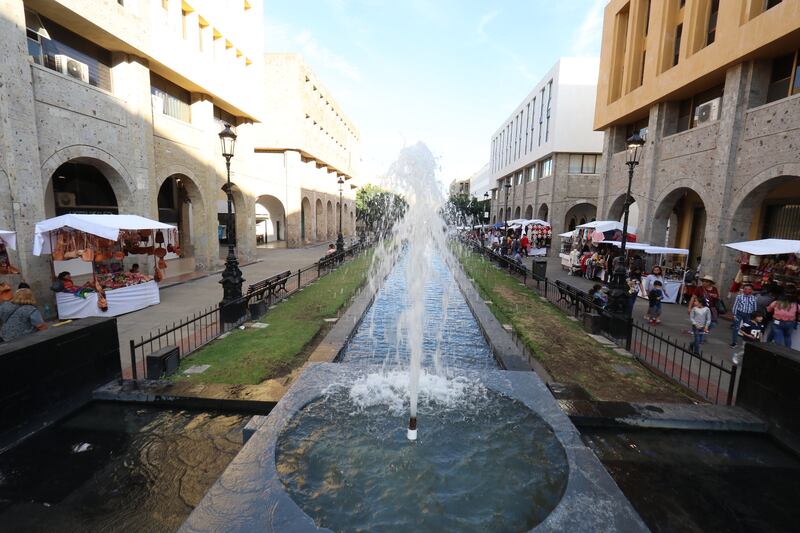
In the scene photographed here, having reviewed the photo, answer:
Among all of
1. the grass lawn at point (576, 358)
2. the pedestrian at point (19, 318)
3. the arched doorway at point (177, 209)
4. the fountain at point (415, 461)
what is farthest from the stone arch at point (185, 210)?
the fountain at point (415, 461)

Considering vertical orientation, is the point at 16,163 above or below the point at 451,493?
above

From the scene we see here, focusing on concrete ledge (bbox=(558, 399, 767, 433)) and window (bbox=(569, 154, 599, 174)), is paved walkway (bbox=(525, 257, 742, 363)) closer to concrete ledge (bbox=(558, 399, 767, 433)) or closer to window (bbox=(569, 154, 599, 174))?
concrete ledge (bbox=(558, 399, 767, 433))

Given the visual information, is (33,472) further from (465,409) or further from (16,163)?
(16,163)

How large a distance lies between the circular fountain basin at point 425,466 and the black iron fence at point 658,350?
12.1 feet

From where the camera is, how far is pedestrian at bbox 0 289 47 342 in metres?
6.32

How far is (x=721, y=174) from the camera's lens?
1356 cm

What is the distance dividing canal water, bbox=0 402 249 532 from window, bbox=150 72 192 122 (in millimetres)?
14945

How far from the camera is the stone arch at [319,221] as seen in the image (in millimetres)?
41125

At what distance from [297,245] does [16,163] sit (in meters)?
24.1

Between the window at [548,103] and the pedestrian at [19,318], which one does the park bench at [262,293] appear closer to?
the pedestrian at [19,318]

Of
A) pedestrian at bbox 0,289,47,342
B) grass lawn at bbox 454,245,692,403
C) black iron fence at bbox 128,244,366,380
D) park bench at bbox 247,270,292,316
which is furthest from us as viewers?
park bench at bbox 247,270,292,316

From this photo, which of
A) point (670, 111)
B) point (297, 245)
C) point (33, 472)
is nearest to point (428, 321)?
point (33, 472)

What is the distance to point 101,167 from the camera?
13016 mm

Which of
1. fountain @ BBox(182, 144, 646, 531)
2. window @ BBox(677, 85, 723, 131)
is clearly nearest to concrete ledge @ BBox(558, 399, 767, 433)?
fountain @ BBox(182, 144, 646, 531)
